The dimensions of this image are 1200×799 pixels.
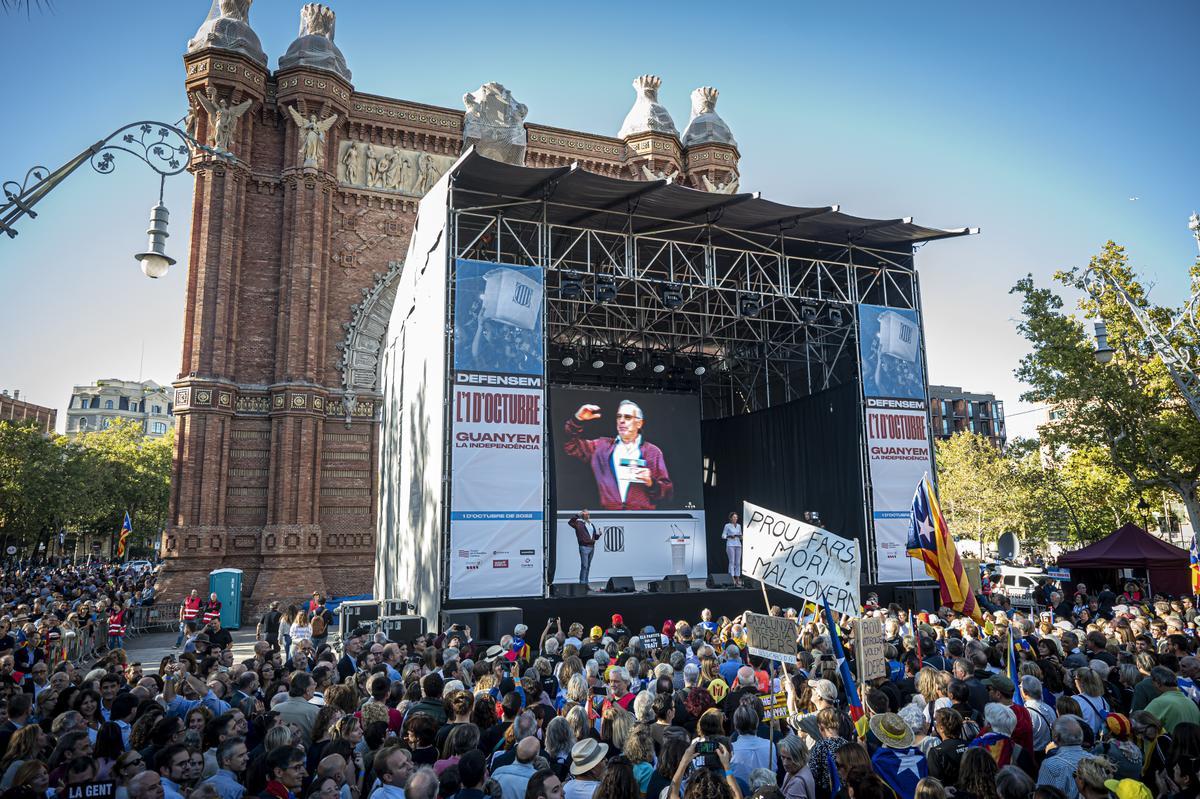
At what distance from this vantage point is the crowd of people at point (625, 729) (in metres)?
4.36

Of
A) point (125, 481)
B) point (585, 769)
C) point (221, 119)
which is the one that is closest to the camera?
point (585, 769)

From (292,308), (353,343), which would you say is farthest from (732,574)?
(292,308)

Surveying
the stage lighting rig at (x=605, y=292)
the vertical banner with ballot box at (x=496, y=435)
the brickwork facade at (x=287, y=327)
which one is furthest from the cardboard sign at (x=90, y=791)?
the brickwork facade at (x=287, y=327)

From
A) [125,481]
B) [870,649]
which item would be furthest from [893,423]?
[125,481]

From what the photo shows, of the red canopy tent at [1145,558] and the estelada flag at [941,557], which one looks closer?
the estelada flag at [941,557]

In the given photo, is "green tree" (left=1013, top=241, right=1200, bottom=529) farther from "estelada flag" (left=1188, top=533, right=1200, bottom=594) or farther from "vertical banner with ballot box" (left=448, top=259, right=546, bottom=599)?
"vertical banner with ballot box" (left=448, top=259, right=546, bottom=599)

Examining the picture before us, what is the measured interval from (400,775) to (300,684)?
2.29 meters

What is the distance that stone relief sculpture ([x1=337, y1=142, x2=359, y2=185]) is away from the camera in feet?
86.7

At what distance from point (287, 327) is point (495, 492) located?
11.9 metres

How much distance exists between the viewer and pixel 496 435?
54.6ft

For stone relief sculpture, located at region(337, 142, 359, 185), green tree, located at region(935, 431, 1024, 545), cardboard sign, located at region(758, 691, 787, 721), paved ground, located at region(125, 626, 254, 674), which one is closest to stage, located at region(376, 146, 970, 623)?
paved ground, located at region(125, 626, 254, 674)

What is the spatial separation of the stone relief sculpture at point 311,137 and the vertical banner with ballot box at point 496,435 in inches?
447

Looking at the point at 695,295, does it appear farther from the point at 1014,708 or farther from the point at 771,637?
the point at 1014,708

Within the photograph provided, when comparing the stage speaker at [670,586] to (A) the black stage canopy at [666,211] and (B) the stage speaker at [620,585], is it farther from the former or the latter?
(A) the black stage canopy at [666,211]
